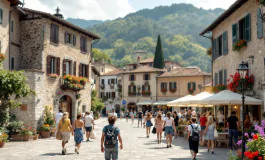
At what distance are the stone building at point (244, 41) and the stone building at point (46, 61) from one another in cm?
1113

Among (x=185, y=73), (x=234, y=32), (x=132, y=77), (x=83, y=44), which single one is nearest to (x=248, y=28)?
(x=234, y=32)

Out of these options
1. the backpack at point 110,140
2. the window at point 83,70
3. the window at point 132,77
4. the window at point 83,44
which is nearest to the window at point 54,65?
the window at point 83,70

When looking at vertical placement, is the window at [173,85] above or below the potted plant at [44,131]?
above

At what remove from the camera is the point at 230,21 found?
20.9 metres

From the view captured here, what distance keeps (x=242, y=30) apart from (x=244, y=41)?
1.50m

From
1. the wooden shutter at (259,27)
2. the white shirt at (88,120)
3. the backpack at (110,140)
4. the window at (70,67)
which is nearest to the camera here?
the backpack at (110,140)

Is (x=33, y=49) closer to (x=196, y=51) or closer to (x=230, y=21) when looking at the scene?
(x=230, y=21)

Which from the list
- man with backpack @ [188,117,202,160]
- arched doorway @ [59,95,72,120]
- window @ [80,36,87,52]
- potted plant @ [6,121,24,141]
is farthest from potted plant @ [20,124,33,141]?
window @ [80,36,87,52]

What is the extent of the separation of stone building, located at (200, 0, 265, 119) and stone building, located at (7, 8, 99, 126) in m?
11.1

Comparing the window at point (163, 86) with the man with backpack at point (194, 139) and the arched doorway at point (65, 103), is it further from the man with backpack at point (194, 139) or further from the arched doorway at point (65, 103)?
the man with backpack at point (194, 139)

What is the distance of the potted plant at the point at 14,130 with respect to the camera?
17609 mm

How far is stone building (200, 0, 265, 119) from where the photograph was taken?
53.5ft

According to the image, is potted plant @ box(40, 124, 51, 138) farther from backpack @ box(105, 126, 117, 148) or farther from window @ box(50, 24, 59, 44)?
backpack @ box(105, 126, 117, 148)

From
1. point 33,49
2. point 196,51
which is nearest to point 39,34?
point 33,49
